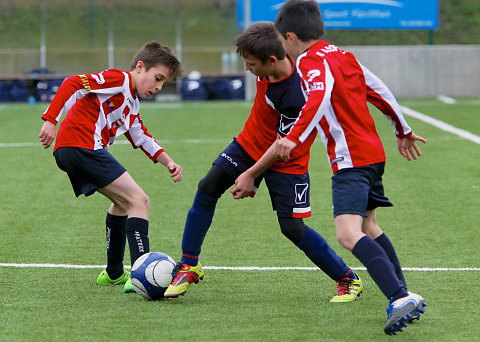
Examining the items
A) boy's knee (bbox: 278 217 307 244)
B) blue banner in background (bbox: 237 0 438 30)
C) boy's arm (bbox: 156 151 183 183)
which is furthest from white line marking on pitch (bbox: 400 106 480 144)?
boy's knee (bbox: 278 217 307 244)

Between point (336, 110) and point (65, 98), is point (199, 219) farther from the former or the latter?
point (336, 110)

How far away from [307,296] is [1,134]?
11.0 m

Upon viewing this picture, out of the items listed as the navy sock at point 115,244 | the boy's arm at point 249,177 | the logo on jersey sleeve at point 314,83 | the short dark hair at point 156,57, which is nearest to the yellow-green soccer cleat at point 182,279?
the navy sock at point 115,244

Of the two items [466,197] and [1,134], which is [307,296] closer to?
[466,197]

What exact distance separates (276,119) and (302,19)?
75 centimetres

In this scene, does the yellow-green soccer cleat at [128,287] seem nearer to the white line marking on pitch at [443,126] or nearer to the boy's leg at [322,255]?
the boy's leg at [322,255]

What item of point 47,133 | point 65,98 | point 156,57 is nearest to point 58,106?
point 65,98

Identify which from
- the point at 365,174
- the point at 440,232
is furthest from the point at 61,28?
the point at 365,174

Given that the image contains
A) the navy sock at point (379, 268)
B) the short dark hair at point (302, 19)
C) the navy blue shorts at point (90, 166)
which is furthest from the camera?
the navy blue shorts at point (90, 166)

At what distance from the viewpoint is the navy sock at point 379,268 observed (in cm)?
396

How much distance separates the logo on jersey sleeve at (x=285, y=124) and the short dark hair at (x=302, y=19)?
58 centimetres

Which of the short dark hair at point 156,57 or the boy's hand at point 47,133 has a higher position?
the short dark hair at point 156,57

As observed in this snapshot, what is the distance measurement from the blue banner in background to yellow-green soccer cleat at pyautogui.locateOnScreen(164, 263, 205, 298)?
2073 cm

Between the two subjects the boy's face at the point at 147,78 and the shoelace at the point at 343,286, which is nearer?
the shoelace at the point at 343,286
